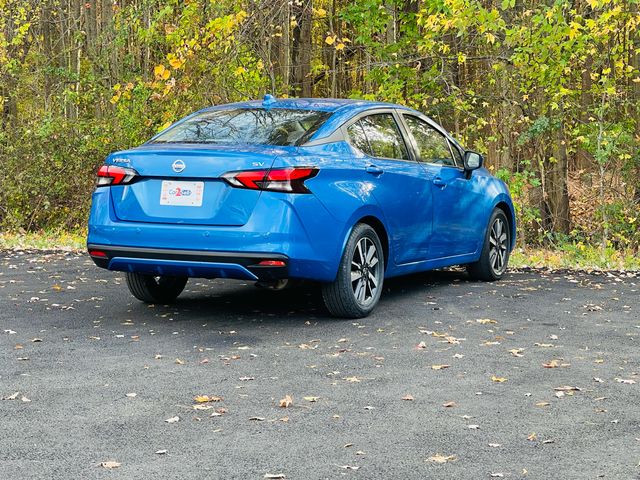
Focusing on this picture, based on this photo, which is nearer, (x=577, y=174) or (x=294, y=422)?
(x=294, y=422)

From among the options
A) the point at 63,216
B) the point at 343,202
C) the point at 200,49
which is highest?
the point at 200,49

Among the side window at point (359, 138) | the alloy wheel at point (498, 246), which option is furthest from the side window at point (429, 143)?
the alloy wheel at point (498, 246)

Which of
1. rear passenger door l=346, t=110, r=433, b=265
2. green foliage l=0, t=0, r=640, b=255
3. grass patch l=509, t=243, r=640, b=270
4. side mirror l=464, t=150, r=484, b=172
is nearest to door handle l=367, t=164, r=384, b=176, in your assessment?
rear passenger door l=346, t=110, r=433, b=265

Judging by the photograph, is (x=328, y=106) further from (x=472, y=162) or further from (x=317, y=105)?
(x=472, y=162)

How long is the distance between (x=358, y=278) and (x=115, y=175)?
2.02 meters

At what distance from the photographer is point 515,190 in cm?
1605

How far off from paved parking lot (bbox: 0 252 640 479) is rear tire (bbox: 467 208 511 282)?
835 millimetres

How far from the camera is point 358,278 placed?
824 cm

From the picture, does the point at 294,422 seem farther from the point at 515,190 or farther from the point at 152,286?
the point at 515,190

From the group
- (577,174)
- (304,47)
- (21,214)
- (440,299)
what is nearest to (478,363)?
(440,299)

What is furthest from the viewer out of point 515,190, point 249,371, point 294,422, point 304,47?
point 304,47

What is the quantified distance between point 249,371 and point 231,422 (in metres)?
1.17

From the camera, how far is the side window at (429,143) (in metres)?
9.54

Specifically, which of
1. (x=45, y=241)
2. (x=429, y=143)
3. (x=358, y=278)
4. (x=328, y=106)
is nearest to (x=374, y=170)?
(x=328, y=106)
